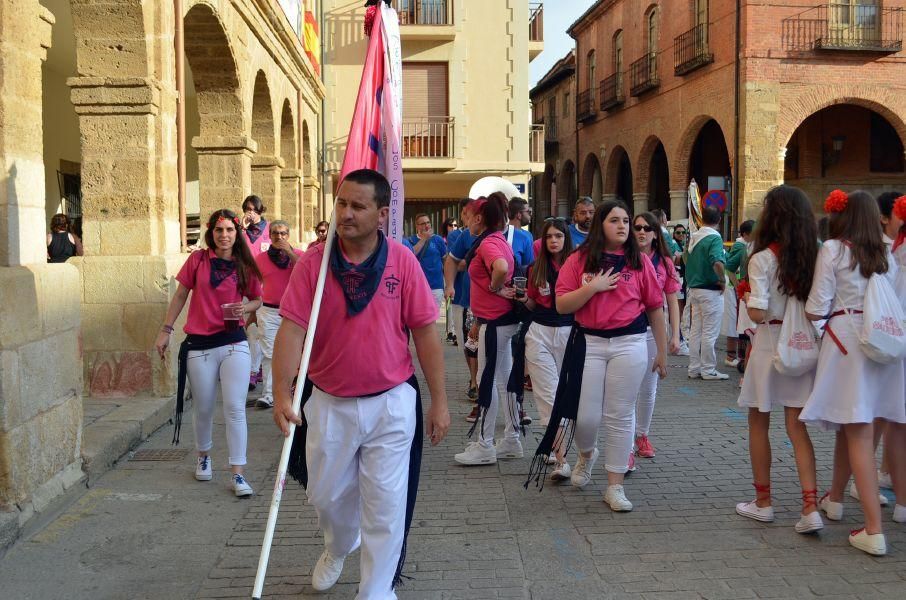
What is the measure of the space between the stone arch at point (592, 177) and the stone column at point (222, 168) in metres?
25.8

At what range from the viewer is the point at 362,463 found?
363 centimetres

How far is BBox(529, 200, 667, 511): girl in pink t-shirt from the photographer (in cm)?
514

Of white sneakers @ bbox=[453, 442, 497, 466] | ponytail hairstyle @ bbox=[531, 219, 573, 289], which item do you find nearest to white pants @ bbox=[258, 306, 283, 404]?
white sneakers @ bbox=[453, 442, 497, 466]

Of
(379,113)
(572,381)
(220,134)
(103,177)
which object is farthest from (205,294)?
(220,134)

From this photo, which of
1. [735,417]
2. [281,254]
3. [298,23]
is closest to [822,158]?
[298,23]

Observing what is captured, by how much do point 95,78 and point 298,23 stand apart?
9.49m

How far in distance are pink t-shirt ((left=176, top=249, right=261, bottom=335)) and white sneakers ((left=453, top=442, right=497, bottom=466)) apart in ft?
6.34

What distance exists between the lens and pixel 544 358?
6.05 meters

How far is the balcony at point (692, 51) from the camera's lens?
75.9ft

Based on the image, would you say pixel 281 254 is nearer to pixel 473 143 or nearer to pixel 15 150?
pixel 15 150

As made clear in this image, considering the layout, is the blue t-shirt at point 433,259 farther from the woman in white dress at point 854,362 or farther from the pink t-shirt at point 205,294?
the woman in white dress at point 854,362

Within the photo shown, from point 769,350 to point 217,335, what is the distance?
11.3ft

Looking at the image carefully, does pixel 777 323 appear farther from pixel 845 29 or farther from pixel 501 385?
pixel 845 29

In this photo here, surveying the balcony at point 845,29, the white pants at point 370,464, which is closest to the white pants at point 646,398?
the white pants at point 370,464
